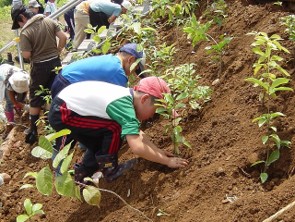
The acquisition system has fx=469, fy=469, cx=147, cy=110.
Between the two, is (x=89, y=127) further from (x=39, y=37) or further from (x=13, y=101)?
(x=13, y=101)

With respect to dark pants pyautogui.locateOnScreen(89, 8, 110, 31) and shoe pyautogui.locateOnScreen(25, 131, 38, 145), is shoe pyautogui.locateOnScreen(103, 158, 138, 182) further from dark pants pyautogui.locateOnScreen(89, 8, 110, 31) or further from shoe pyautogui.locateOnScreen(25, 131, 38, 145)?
dark pants pyautogui.locateOnScreen(89, 8, 110, 31)

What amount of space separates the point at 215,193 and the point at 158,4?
2813 millimetres

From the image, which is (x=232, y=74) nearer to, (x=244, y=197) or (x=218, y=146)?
(x=218, y=146)

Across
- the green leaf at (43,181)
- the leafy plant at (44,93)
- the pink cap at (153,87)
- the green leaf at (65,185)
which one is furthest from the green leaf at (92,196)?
the leafy plant at (44,93)

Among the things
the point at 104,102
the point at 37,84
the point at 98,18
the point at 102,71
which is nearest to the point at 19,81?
the point at 37,84

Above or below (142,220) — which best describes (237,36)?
above

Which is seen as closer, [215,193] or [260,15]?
[215,193]

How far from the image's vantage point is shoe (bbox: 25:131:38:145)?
18.6ft

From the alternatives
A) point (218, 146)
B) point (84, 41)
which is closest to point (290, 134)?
point (218, 146)

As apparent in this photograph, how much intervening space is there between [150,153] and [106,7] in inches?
174

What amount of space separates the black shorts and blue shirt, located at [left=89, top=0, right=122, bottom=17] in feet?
6.14

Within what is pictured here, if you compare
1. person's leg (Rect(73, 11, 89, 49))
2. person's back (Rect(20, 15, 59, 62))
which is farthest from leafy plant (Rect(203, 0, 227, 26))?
person's leg (Rect(73, 11, 89, 49))

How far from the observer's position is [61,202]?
396 cm

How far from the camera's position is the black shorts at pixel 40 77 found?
216 inches
